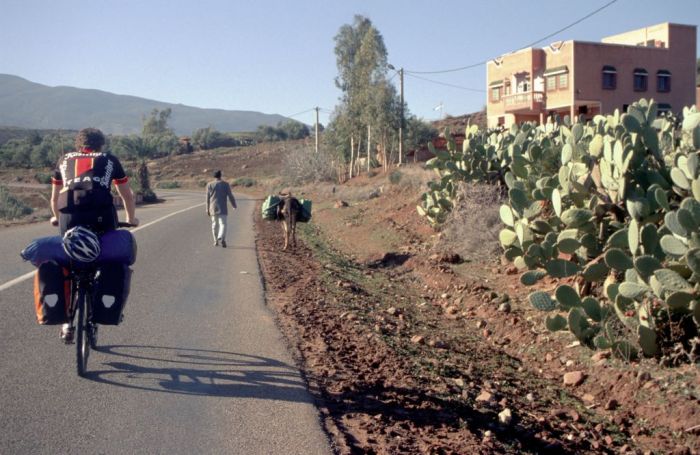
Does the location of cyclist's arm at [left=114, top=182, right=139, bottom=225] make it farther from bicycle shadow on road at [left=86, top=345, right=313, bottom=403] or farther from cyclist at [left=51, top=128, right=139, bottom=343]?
bicycle shadow on road at [left=86, top=345, right=313, bottom=403]

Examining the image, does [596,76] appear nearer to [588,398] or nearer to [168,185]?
[588,398]

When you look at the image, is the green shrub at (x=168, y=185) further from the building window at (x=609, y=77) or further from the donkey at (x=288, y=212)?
the donkey at (x=288, y=212)

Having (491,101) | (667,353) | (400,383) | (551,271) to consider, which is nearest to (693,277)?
(667,353)

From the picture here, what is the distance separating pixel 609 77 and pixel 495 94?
815 centimetres

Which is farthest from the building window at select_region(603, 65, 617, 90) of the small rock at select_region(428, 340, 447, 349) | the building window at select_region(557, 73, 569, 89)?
the small rock at select_region(428, 340, 447, 349)

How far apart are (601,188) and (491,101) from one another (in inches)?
1560

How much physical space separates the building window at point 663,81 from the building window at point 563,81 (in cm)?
615

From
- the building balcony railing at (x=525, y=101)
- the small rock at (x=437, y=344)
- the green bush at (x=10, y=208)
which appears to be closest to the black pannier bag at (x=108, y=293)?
the small rock at (x=437, y=344)

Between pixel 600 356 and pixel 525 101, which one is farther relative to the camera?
pixel 525 101

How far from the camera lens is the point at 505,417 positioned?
5.41 meters

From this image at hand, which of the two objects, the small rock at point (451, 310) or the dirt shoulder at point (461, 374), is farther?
the small rock at point (451, 310)

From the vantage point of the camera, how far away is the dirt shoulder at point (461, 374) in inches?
202

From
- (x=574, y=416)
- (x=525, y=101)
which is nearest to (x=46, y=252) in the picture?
(x=574, y=416)

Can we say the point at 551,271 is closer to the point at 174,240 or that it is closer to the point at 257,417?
the point at 257,417
